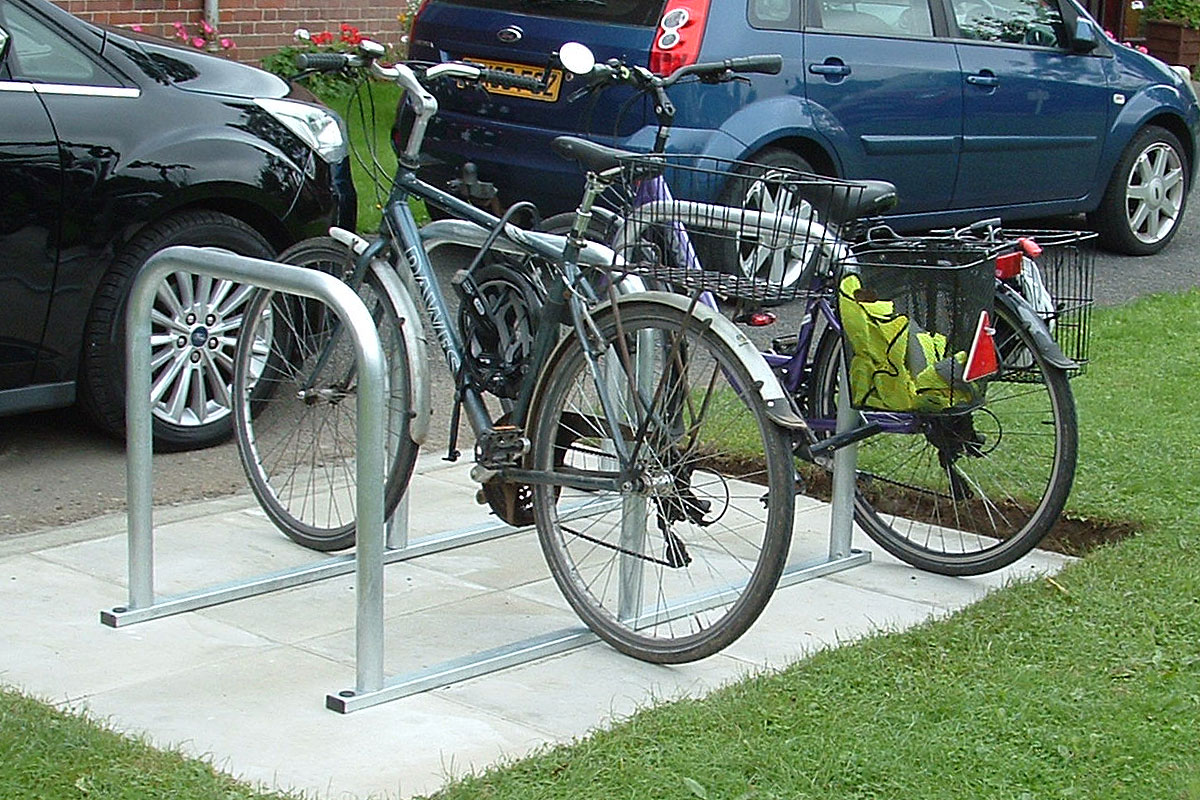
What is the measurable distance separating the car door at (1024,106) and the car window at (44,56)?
4.95 m

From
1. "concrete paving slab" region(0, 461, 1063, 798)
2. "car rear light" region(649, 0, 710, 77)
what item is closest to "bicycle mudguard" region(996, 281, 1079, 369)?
"concrete paving slab" region(0, 461, 1063, 798)

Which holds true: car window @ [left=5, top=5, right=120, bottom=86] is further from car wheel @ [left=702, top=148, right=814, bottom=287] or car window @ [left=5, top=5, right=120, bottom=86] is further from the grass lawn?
the grass lawn

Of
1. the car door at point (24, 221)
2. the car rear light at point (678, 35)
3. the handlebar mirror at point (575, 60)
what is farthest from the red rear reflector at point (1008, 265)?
the car rear light at point (678, 35)

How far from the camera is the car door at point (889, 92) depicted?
868 cm

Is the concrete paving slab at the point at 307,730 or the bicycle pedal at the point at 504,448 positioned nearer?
the concrete paving slab at the point at 307,730

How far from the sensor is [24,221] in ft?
18.6

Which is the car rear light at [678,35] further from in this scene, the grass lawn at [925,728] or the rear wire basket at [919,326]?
the grass lawn at [925,728]

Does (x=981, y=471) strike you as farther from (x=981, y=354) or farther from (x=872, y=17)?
(x=872, y=17)

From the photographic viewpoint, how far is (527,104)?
8312mm

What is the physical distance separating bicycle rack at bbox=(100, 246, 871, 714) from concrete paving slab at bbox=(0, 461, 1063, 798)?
0.14 feet

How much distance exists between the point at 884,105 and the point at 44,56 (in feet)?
14.6

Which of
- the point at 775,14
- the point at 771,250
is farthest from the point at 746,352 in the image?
the point at 775,14

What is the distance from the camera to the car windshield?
8156mm

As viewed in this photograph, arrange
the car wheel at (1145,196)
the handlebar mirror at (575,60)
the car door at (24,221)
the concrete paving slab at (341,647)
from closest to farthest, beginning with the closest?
the concrete paving slab at (341,647) < the handlebar mirror at (575,60) < the car door at (24,221) < the car wheel at (1145,196)
